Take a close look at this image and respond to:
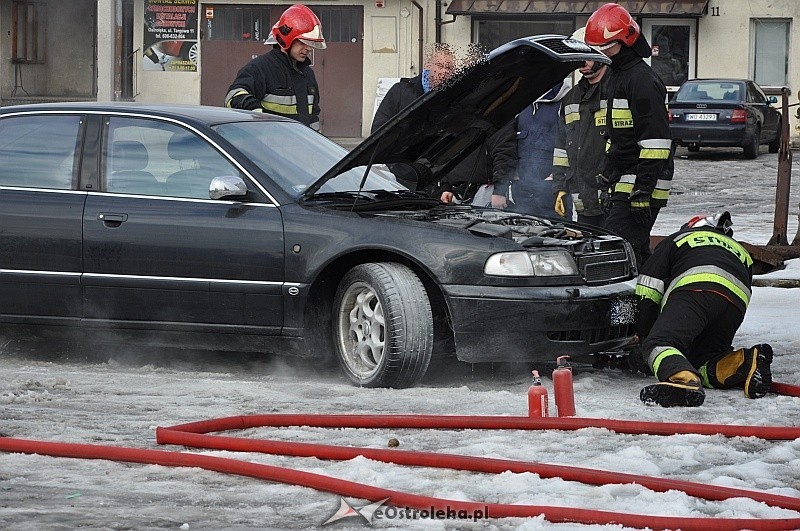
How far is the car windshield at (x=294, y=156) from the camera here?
708 cm

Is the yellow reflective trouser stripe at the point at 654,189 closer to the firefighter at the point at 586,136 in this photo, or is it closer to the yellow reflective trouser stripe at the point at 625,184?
the yellow reflective trouser stripe at the point at 625,184

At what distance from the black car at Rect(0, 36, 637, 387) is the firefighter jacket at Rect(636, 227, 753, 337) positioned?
14 centimetres

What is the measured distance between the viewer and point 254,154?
23.3 feet

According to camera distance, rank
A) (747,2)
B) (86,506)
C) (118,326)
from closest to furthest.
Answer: (86,506), (118,326), (747,2)

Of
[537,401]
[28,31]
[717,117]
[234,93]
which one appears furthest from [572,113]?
[28,31]

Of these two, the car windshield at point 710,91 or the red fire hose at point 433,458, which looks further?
the car windshield at point 710,91

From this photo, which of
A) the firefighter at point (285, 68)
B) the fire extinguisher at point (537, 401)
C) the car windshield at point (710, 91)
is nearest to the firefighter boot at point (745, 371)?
the fire extinguisher at point (537, 401)

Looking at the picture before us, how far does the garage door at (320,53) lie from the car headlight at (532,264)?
77.8ft

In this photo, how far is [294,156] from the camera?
24.1 feet

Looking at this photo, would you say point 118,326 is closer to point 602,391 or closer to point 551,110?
point 602,391

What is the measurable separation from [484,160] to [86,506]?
216 inches

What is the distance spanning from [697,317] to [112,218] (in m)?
3.06

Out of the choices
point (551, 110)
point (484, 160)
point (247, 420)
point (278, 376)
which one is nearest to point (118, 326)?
point (278, 376)

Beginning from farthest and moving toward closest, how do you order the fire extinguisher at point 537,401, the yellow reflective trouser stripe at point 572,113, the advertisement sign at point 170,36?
1. the advertisement sign at point 170,36
2. the yellow reflective trouser stripe at point 572,113
3. the fire extinguisher at point 537,401
